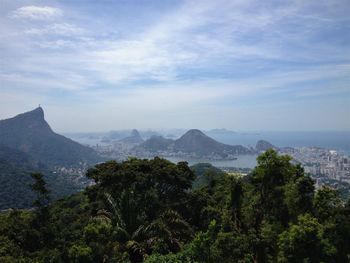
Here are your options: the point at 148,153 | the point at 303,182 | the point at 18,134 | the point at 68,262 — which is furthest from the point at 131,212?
the point at 18,134

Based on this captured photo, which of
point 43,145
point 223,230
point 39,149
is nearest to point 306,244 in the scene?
point 223,230

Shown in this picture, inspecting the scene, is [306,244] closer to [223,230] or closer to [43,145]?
[223,230]

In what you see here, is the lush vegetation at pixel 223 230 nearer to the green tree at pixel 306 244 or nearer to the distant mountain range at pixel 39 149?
the green tree at pixel 306 244

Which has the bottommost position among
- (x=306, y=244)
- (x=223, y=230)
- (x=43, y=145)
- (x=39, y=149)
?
(x=39, y=149)

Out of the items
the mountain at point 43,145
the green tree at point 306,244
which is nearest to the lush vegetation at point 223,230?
the green tree at point 306,244

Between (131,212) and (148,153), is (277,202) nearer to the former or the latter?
(131,212)

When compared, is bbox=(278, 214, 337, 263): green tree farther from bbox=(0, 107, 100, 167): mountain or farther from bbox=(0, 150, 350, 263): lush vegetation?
bbox=(0, 107, 100, 167): mountain
